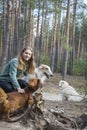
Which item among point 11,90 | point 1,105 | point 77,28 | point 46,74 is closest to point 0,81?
point 11,90

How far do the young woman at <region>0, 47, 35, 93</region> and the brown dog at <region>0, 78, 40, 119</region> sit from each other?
4.5 inches

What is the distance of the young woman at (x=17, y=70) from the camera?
21.0 feet

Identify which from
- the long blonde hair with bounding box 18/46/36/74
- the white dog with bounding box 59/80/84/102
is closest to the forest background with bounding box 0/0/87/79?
the white dog with bounding box 59/80/84/102

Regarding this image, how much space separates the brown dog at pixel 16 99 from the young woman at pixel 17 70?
11 centimetres

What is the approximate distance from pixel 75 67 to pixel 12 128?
31061 millimetres

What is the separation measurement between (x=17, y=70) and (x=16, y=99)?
0.61 meters

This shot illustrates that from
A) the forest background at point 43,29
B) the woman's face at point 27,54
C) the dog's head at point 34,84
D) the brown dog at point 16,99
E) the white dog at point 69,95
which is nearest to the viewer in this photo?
the brown dog at point 16,99

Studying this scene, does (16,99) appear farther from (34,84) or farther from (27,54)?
(27,54)

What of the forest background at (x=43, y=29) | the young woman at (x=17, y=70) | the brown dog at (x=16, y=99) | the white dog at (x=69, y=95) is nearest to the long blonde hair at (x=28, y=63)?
the young woman at (x=17, y=70)

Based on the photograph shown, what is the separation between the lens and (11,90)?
664 centimetres

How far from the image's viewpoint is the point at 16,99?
247 inches

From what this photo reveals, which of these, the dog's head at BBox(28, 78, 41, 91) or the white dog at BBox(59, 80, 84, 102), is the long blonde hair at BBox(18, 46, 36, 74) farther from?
the white dog at BBox(59, 80, 84, 102)

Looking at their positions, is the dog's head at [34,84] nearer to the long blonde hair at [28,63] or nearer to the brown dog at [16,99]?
the brown dog at [16,99]

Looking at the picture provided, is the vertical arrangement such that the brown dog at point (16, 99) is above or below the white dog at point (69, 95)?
above
